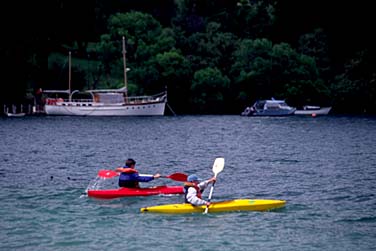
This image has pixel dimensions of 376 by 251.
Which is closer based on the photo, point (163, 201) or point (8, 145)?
point (163, 201)

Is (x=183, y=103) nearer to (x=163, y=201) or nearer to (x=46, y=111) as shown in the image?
(x=46, y=111)

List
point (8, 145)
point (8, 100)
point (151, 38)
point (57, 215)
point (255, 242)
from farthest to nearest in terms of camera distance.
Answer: point (151, 38)
point (8, 100)
point (8, 145)
point (57, 215)
point (255, 242)

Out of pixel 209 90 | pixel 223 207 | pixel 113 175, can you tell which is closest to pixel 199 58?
A: pixel 209 90

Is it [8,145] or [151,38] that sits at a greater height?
[151,38]

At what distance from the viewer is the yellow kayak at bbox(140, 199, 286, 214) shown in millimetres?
31281

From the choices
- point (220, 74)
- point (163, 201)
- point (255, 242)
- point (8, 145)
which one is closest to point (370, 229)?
point (255, 242)

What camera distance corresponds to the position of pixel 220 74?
348 ft

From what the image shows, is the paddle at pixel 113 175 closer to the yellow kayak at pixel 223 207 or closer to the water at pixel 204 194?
the water at pixel 204 194

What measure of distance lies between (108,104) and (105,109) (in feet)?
4.27

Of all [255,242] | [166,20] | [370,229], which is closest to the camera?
[255,242]

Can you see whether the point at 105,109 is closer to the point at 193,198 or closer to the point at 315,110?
the point at 315,110

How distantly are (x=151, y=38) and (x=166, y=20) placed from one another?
58.4 ft

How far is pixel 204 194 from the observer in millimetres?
36938

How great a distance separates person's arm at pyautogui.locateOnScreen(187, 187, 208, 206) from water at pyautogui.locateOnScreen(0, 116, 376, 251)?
2.03ft
